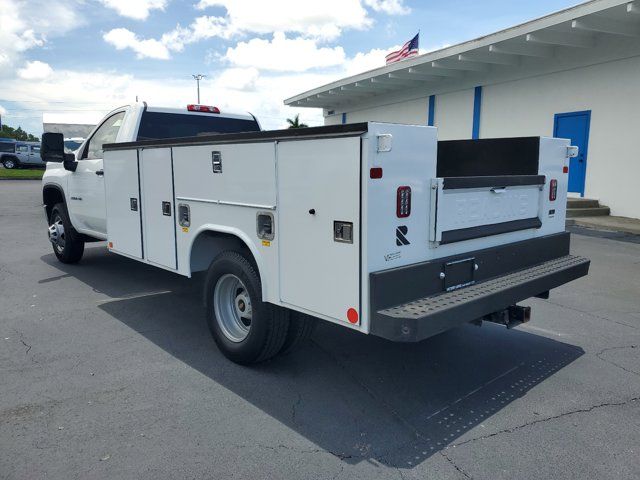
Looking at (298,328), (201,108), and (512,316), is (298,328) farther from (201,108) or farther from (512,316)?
(201,108)

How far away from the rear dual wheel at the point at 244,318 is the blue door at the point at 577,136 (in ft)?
41.4

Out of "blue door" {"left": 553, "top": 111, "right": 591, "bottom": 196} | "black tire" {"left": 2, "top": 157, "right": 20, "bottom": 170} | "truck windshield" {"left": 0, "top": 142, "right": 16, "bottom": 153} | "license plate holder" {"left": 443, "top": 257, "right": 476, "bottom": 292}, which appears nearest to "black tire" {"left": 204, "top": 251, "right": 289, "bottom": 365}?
"license plate holder" {"left": 443, "top": 257, "right": 476, "bottom": 292}

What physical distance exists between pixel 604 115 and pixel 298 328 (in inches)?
507

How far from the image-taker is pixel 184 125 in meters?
6.83

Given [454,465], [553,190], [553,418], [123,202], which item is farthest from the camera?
[123,202]

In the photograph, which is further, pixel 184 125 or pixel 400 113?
pixel 400 113

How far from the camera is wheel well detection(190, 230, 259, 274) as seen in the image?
14.4 feet

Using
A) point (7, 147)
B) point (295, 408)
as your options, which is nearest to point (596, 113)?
point (295, 408)

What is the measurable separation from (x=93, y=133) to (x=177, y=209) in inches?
120

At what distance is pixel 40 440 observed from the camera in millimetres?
3232

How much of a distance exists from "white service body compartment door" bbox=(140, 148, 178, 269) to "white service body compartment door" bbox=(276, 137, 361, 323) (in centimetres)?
159

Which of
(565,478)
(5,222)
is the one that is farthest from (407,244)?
(5,222)

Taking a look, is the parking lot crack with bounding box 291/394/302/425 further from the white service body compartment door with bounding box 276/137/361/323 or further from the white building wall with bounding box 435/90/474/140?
the white building wall with bounding box 435/90/474/140

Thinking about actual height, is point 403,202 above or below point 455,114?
below
